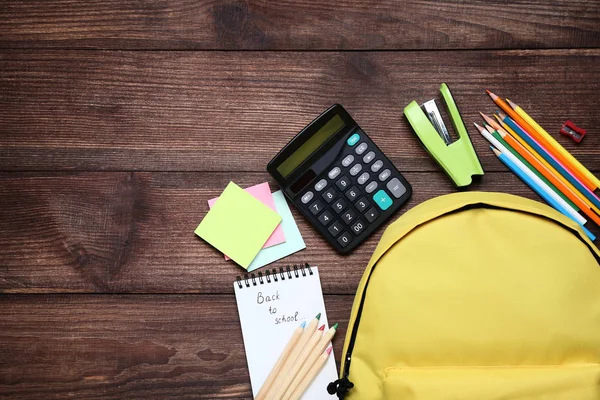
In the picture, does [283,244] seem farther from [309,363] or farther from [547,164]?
[547,164]

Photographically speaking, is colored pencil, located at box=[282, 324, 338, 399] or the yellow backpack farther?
colored pencil, located at box=[282, 324, 338, 399]

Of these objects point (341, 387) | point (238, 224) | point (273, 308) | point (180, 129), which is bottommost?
point (341, 387)

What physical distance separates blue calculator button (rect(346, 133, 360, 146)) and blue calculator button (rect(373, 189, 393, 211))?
0.07m

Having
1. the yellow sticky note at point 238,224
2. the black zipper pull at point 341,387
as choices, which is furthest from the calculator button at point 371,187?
the black zipper pull at point 341,387

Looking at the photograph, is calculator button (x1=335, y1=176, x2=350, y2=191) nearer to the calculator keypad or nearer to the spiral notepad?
the calculator keypad

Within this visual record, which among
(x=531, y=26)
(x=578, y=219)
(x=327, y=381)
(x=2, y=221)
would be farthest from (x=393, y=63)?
(x=2, y=221)

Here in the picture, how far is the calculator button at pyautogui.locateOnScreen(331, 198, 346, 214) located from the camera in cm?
72

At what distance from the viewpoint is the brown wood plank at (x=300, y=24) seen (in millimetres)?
754

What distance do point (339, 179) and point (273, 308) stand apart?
18 cm

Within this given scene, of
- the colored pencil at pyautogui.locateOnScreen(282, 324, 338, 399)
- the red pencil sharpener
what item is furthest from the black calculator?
the red pencil sharpener

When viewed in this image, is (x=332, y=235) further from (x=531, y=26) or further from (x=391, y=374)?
(x=531, y=26)

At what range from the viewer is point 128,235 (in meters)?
0.74

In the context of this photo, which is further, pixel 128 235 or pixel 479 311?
pixel 128 235

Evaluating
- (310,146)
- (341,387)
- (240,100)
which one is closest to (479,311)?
(341,387)
